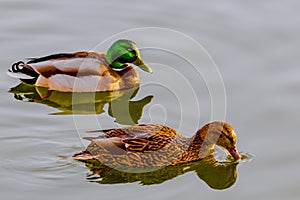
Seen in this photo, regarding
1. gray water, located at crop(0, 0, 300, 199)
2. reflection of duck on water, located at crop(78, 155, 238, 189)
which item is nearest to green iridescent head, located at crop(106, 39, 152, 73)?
gray water, located at crop(0, 0, 300, 199)

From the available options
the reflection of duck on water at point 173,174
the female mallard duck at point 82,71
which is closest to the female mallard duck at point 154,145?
the reflection of duck on water at point 173,174

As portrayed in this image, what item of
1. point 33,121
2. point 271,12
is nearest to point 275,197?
point 33,121

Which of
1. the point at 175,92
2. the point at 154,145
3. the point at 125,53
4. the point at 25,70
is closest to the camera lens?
the point at 154,145

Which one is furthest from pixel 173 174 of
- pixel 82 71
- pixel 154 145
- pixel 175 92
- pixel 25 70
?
pixel 25 70

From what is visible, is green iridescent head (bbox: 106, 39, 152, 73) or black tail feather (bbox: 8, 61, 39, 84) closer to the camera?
black tail feather (bbox: 8, 61, 39, 84)

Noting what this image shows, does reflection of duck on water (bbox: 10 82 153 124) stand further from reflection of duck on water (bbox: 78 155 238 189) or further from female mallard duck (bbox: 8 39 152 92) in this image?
reflection of duck on water (bbox: 78 155 238 189)

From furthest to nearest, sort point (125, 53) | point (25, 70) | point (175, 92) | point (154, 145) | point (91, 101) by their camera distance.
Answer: point (125, 53) < point (25, 70) < point (91, 101) < point (175, 92) < point (154, 145)

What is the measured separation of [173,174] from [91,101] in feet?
7.04

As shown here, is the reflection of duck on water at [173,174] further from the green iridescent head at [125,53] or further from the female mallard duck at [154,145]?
the green iridescent head at [125,53]

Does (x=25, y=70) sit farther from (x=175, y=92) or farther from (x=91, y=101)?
(x=175, y=92)

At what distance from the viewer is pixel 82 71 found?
34.3 ft

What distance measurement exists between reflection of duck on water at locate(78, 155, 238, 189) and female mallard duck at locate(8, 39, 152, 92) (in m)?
2.17

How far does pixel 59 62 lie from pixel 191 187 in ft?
10.3

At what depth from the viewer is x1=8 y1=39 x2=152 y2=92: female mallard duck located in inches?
410
